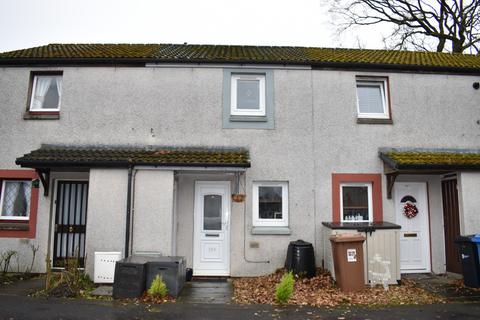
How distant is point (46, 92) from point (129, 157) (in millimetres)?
3839

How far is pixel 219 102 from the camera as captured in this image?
10555mm

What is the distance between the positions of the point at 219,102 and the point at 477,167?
696 centimetres

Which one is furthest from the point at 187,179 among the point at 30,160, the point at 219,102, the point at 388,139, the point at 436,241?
the point at 436,241

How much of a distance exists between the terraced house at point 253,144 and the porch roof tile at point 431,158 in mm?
58

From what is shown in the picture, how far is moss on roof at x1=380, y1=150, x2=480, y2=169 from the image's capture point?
30.7 feet

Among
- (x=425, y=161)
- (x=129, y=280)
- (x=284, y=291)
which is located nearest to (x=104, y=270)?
(x=129, y=280)

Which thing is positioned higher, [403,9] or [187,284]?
[403,9]

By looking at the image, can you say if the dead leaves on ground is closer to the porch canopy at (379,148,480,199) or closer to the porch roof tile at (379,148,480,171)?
the porch canopy at (379,148,480,199)

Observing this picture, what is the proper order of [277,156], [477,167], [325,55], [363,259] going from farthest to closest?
1. [325,55]
2. [277,156]
3. [477,167]
4. [363,259]

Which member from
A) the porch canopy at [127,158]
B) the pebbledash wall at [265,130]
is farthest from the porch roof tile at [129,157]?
the pebbledash wall at [265,130]

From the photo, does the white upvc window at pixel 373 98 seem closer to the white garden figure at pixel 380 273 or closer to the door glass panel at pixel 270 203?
the door glass panel at pixel 270 203

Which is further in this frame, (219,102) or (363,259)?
(219,102)

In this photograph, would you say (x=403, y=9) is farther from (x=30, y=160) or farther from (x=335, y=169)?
(x=30, y=160)

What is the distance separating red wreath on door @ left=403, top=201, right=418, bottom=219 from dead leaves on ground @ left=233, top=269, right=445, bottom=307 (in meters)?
1.95
